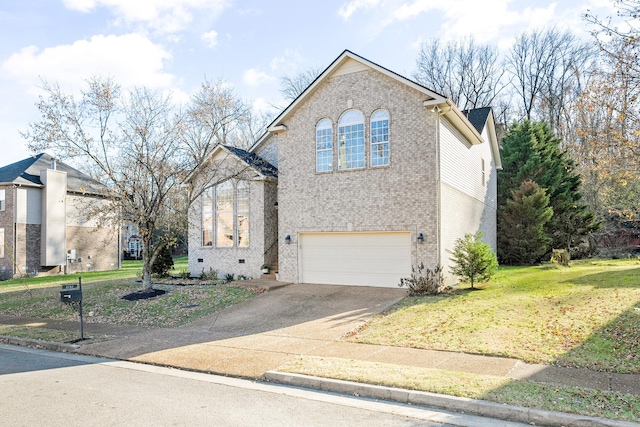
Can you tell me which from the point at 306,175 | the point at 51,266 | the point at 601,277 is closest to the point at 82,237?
the point at 51,266

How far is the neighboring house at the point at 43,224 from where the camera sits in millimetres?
26875

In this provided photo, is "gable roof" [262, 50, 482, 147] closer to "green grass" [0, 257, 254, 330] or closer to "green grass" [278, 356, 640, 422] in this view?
"green grass" [0, 257, 254, 330]

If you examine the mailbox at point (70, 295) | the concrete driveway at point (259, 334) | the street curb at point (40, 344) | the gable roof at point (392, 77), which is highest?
the gable roof at point (392, 77)

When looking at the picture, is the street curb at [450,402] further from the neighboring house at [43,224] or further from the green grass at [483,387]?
the neighboring house at [43,224]

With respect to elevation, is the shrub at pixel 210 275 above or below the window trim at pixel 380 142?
below

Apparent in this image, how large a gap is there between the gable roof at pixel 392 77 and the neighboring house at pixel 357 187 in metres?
0.04

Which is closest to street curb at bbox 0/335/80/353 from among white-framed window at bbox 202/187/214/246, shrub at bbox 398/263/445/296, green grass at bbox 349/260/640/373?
green grass at bbox 349/260/640/373

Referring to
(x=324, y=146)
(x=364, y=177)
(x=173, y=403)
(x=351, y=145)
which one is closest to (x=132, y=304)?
(x=324, y=146)

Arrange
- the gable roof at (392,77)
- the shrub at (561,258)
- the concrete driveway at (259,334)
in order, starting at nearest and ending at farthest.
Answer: the concrete driveway at (259,334), the gable roof at (392,77), the shrub at (561,258)

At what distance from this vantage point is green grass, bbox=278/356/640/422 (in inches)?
221

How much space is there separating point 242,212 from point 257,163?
7.40ft

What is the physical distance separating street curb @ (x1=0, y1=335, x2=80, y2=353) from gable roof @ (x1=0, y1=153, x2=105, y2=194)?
16.3 meters

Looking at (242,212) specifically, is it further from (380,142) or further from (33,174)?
(33,174)

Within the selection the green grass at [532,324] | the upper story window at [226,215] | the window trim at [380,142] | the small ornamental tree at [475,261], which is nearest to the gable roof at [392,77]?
the window trim at [380,142]
